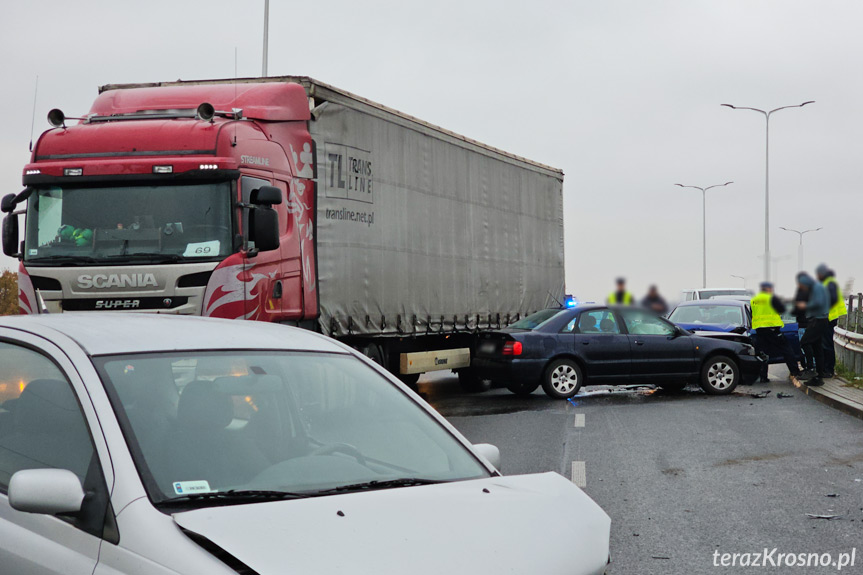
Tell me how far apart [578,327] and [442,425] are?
13164 mm

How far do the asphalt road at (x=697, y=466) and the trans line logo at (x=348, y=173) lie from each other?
3.21 metres

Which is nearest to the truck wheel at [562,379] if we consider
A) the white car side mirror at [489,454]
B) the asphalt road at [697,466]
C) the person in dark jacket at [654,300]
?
the asphalt road at [697,466]

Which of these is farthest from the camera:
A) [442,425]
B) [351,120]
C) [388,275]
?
[388,275]

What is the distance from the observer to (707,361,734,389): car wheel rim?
Answer: 688 inches

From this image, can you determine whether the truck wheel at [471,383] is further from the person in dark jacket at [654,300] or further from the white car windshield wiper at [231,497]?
the white car windshield wiper at [231,497]

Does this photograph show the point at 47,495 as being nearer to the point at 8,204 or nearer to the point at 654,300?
the point at 8,204

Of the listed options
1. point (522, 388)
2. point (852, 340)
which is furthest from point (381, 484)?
point (852, 340)

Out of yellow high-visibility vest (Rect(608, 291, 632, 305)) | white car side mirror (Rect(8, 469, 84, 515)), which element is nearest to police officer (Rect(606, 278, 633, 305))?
yellow high-visibility vest (Rect(608, 291, 632, 305))

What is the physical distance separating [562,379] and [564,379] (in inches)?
1.2

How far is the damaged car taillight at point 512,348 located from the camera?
1661 centimetres

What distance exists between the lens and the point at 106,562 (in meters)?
2.86

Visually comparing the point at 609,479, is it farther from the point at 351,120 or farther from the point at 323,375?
the point at 351,120

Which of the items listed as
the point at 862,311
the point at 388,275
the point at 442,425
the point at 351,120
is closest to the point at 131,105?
the point at 351,120

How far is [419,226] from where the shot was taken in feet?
52.8
